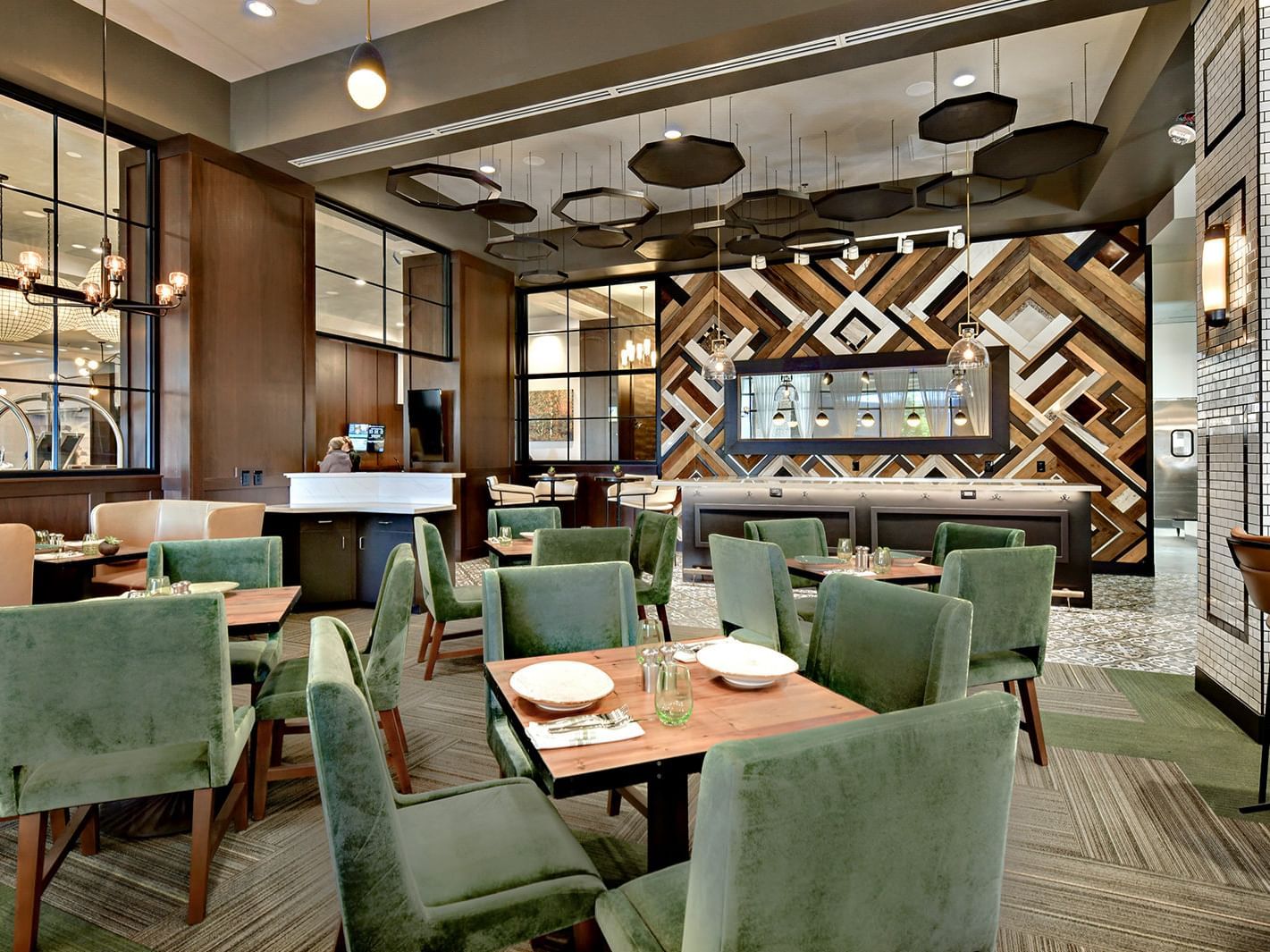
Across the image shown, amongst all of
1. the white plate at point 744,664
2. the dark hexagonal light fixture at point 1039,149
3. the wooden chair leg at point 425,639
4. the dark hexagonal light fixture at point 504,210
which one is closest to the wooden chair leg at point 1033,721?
the white plate at point 744,664

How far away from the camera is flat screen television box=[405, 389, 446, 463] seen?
901 centimetres

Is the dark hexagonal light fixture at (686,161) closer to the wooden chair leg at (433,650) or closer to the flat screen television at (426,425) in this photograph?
the wooden chair leg at (433,650)

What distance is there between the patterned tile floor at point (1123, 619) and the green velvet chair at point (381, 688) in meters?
3.23

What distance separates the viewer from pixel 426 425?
9117 millimetres

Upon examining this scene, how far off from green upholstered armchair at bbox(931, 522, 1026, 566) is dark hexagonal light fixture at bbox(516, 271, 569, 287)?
18.8 feet

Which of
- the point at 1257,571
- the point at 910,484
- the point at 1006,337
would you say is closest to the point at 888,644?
the point at 1257,571

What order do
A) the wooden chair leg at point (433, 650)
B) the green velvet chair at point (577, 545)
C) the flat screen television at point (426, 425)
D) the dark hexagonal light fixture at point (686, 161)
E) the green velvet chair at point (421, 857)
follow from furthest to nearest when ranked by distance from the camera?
the flat screen television at point (426, 425) < the dark hexagonal light fixture at point (686, 161) < the wooden chair leg at point (433, 650) < the green velvet chair at point (577, 545) < the green velvet chair at point (421, 857)

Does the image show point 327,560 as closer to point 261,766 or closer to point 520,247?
point 261,766

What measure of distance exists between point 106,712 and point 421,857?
1088mm

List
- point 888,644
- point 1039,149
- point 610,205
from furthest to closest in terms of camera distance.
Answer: point 610,205, point 1039,149, point 888,644

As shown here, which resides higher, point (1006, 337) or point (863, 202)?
point (863, 202)

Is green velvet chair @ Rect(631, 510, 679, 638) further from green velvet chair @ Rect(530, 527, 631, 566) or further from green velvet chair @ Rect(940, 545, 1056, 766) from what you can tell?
green velvet chair @ Rect(940, 545, 1056, 766)

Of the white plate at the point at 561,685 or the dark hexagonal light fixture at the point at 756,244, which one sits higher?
the dark hexagonal light fixture at the point at 756,244

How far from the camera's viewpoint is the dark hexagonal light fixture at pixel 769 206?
622 cm
